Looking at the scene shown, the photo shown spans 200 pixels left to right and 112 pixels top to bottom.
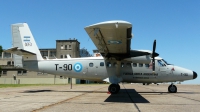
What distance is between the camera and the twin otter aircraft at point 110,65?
58.5 feet

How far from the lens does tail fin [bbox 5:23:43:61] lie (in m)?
20.4

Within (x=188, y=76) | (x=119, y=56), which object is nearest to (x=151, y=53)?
(x=119, y=56)

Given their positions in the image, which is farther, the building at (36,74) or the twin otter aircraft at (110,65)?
the building at (36,74)

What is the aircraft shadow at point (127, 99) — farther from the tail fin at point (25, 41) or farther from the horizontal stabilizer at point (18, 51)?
the tail fin at point (25, 41)

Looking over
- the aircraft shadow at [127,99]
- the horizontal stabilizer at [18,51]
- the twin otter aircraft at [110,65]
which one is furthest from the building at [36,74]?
the aircraft shadow at [127,99]

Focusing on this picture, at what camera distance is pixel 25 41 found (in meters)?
20.6

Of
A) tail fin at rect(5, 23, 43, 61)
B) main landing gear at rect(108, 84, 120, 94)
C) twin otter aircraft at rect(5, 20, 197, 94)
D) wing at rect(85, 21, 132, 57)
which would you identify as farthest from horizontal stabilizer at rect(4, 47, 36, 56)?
main landing gear at rect(108, 84, 120, 94)

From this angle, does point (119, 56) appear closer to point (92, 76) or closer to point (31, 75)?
point (92, 76)

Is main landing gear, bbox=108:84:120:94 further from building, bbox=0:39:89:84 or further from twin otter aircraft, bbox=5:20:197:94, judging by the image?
building, bbox=0:39:89:84

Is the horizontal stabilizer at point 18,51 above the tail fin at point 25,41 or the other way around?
the other way around

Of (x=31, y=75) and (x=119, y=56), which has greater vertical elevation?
(x=119, y=56)

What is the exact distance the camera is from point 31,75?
73938mm

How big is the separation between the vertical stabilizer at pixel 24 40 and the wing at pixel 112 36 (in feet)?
23.3

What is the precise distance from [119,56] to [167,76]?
499 cm
